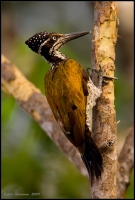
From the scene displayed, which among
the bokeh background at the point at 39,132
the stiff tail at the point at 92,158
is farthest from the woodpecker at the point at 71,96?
the bokeh background at the point at 39,132

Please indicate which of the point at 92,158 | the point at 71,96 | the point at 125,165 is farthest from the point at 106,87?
the point at 125,165

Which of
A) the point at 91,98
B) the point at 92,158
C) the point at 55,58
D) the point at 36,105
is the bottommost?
the point at 92,158

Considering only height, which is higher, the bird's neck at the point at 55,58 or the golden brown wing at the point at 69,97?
the bird's neck at the point at 55,58

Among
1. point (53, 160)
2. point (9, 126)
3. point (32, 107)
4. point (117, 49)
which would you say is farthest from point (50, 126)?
point (117, 49)

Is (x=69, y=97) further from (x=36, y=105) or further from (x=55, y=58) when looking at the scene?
(x=36, y=105)

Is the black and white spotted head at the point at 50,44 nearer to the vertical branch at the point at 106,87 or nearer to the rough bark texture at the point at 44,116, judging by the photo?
the vertical branch at the point at 106,87

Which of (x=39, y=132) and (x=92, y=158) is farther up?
(x=39, y=132)

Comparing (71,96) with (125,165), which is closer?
(71,96)
